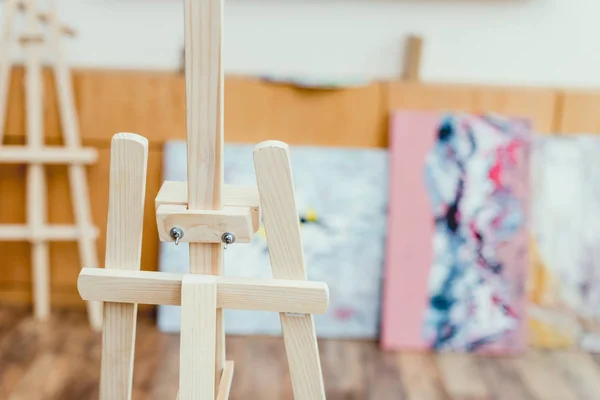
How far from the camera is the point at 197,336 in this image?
3.84ft

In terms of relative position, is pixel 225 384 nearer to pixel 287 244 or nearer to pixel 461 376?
pixel 287 244

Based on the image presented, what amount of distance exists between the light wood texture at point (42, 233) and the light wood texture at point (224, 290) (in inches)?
48.8

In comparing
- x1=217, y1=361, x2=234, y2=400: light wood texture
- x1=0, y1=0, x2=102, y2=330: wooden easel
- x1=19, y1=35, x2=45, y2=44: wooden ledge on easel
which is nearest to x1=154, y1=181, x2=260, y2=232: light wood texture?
x1=217, y1=361, x2=234, y2=400: light wood texture

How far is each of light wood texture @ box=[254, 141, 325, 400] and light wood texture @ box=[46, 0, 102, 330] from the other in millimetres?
1354

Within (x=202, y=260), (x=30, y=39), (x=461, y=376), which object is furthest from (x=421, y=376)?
(x=30, y=39)

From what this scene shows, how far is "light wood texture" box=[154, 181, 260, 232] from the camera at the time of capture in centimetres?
119

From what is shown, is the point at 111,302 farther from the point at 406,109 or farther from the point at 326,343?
the point at 406,109

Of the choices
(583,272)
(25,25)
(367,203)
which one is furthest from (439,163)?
(25,25)

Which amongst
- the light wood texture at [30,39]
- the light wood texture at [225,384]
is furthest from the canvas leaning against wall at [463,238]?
the light wood texture at [30,39]

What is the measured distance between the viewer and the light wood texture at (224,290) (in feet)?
3.88

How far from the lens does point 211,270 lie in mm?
1203

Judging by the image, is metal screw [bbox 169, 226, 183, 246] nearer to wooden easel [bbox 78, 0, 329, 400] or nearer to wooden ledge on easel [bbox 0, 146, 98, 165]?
wooden easel [bbox 78, 0, 329, 400]

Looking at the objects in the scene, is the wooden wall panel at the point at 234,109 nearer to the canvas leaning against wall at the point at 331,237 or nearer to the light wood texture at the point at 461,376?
the canvas leaning against wall at the point at 331,237

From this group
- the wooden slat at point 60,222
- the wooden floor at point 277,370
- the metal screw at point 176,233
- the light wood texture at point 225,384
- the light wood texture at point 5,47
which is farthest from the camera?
the wooden slat at point 60,222
